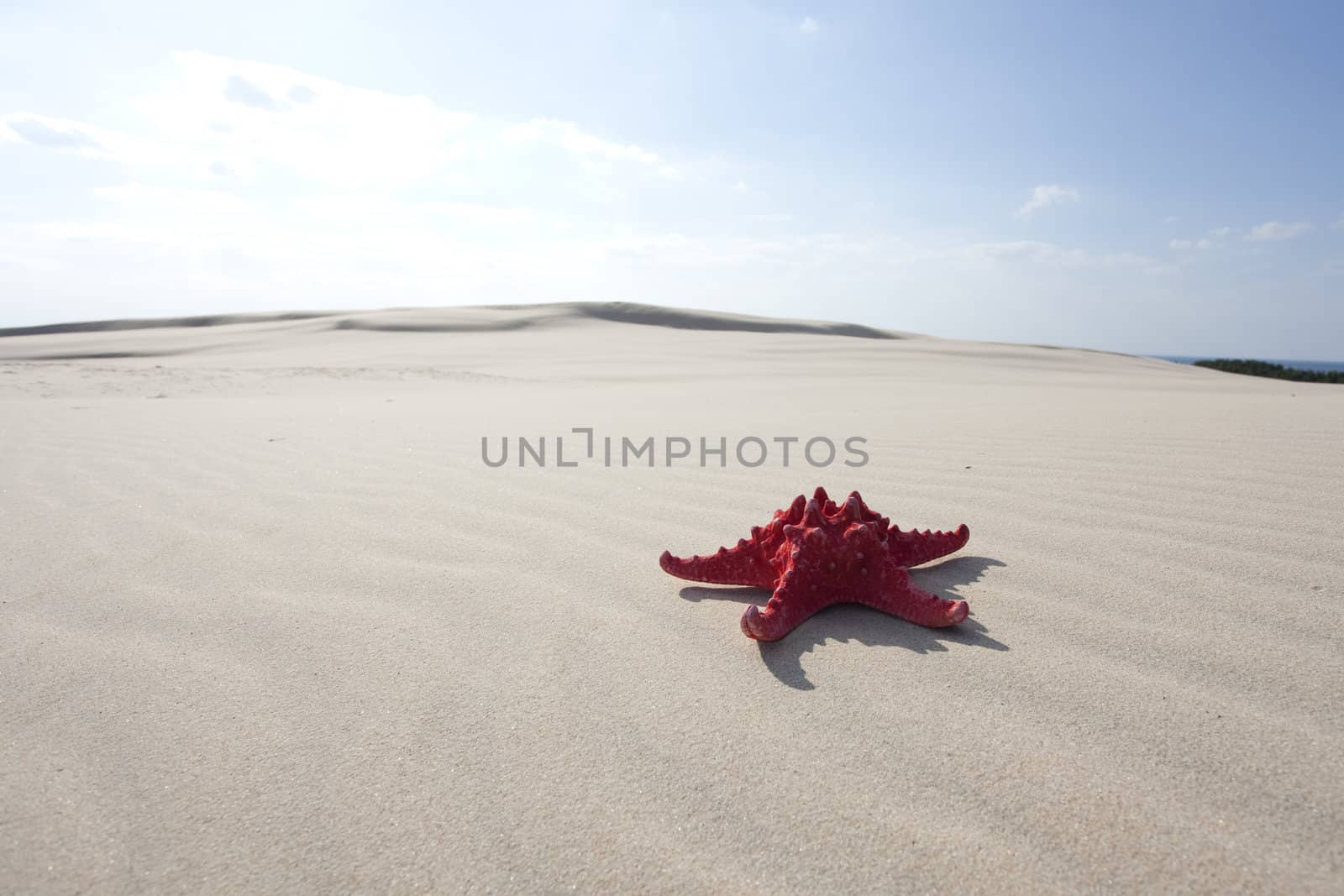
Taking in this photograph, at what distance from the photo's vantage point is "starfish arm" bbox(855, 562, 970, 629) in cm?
188

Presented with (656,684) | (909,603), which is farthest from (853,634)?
(656,684)

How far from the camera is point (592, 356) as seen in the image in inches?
608

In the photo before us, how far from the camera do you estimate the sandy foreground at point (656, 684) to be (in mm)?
1254

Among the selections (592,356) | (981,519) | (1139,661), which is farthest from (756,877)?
(592,356)

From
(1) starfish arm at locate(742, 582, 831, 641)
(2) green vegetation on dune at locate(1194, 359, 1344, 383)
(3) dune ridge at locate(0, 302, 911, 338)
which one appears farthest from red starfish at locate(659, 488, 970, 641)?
(3) dune ridge at locate(0, 302, 911, 338)

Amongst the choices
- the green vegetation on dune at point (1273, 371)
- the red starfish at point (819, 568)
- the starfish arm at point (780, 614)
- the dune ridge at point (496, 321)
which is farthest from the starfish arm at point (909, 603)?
the dune ridge at point (496, 321)

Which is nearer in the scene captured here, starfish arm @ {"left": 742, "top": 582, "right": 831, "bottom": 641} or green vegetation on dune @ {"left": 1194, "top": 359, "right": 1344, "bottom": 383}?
starfish arm @ {"left": 742, "top": 582, "right": 831, "bottom": 641}

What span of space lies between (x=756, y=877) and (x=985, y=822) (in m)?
0.41

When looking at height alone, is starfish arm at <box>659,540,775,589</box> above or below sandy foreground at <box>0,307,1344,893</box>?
above

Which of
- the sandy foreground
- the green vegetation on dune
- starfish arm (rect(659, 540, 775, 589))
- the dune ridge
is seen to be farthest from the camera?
the dune ridge

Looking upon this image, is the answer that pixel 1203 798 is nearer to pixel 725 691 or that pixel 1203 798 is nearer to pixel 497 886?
pixel 725 691

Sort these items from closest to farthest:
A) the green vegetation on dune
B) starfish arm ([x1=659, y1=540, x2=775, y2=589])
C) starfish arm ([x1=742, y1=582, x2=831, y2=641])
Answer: starfish arm ([x1=742, y1=582, x2=831, y2=641]) → starfish arm ([x1=659, y1=540, x2=775, y2=589]) → the green vegetation on dune

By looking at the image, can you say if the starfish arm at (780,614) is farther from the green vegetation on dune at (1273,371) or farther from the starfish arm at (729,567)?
the green vegetation on dune at (1273,371)

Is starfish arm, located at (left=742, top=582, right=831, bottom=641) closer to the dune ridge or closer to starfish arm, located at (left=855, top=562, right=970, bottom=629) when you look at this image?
starfish arm, located at (left=855, top=562, right=970, bottom=629)
